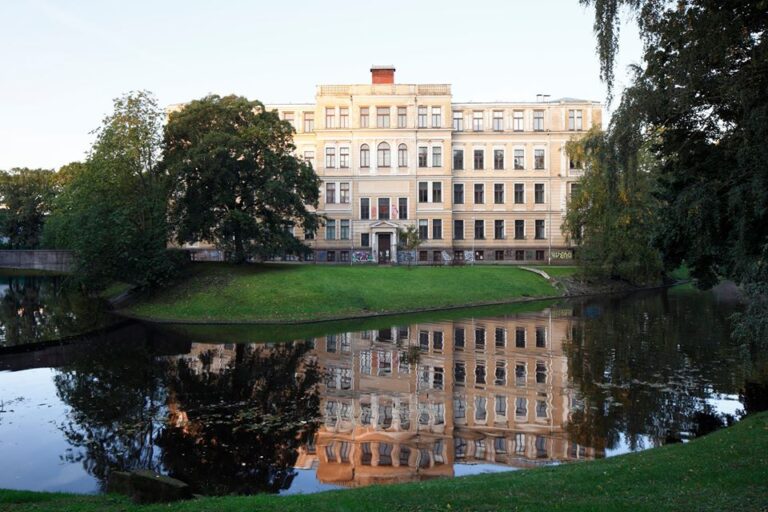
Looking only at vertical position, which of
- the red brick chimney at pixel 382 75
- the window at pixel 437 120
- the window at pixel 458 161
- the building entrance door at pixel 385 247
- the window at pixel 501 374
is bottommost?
the window at pixel 501 374

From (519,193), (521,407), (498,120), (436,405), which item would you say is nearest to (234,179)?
(436,405)

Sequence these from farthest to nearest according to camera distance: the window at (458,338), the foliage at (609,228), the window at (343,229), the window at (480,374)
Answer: the window at (343,229), the foliage at (609,228), the window at (458,338), the window at (480,374)

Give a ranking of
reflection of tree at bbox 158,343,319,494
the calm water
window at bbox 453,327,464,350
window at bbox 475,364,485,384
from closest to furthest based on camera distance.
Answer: reflection of tree at bbox 158,343,319,494 → the calm water → window at bbox 475,364,485,384 → window at bbox 453,327,464,350

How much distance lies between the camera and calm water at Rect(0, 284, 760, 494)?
14.8 meters

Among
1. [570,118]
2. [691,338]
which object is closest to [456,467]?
[691,338]

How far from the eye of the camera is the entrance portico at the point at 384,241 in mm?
77188

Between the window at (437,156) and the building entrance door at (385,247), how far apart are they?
435 inches

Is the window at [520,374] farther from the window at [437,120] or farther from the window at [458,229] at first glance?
the window at [437,120]

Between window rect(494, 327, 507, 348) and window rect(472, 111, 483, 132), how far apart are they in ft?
160

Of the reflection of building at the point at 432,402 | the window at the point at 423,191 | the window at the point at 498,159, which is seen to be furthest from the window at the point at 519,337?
the window at the point at 498,159

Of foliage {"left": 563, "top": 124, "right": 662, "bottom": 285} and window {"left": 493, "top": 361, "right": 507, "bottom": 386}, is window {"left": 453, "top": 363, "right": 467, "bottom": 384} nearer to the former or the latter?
window {"left": 493, "top": 361, "right": 507, "bottom": 386}

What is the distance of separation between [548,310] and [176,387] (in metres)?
32.5

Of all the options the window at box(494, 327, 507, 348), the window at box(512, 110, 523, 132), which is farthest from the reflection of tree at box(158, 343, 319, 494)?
the window at box(512, 110, 523, 132)

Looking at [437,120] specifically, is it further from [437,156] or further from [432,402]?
[432,402]
